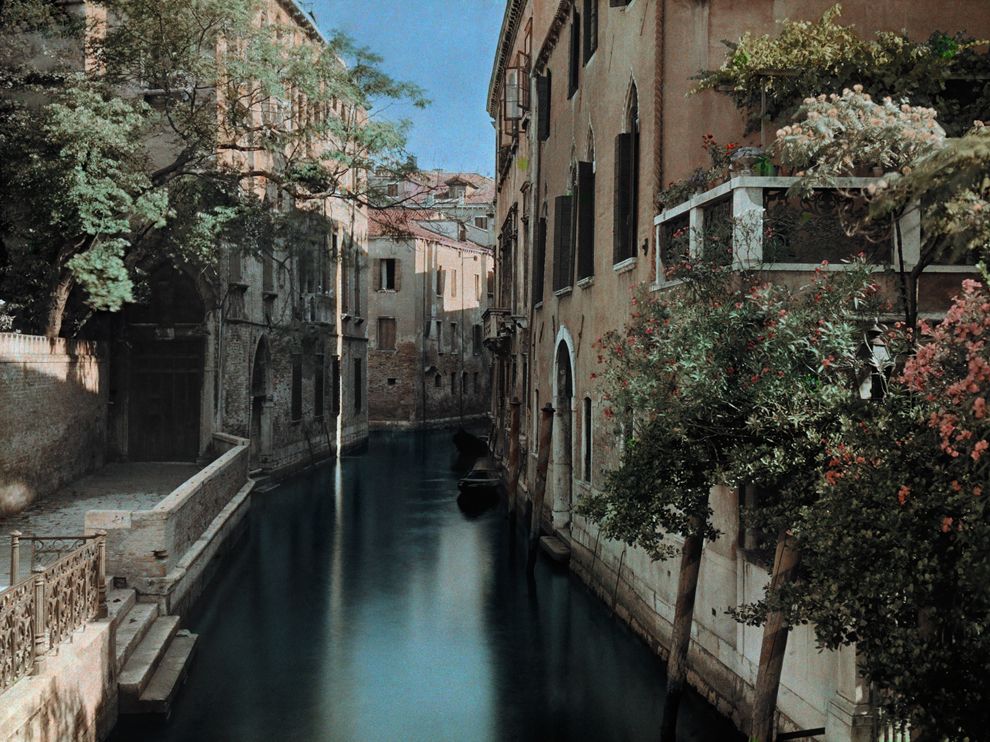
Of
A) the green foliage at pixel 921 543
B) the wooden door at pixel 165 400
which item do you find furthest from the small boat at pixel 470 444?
the green foliage at pixel 921 543

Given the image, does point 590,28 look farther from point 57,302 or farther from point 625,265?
point 57,302

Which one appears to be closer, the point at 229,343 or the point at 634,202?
the point at 634,202

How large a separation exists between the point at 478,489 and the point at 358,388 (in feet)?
35.0

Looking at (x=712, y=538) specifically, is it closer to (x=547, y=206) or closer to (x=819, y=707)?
(x=819, y=707)

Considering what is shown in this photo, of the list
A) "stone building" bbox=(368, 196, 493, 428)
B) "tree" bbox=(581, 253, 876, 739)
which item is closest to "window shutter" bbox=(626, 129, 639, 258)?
"tree" bbox=(581, 253, 876, 739)

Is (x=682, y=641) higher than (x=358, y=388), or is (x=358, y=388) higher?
(x=358, y=388)

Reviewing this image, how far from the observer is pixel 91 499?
43.6 feet

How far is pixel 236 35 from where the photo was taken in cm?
1430

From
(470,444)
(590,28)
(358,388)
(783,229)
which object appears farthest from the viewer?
(358,388)

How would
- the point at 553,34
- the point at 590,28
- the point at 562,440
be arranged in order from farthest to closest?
the point at 553,34 → the point at 562,440 → the point at 590,28

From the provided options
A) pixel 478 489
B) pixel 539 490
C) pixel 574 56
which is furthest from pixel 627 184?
pixel 478 489

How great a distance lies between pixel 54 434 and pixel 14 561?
8.59 metres

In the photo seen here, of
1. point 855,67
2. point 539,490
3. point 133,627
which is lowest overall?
point 133,627

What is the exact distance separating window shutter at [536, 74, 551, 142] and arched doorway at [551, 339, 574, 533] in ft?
13.8
